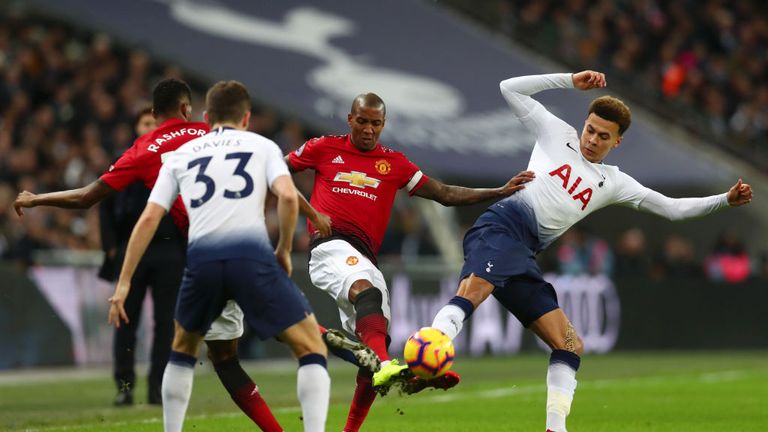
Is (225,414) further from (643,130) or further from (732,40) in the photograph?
(732,40)

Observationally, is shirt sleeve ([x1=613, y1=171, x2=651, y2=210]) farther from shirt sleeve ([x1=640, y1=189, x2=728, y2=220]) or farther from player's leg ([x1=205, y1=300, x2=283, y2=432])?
player's leg ([x1=205, y1=300, x2=283, y2=432])

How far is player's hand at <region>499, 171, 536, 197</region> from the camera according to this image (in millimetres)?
9516

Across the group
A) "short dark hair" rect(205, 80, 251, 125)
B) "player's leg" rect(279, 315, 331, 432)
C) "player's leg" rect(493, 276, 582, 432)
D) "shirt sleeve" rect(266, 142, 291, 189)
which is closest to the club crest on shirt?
"player's leg" rect(493, 276, 582, 432)

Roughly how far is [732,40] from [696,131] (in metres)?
4.23

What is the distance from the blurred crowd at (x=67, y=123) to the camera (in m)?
18.8

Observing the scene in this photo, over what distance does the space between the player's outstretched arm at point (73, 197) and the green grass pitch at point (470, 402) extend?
1.92m

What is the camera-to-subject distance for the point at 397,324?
2072 cm

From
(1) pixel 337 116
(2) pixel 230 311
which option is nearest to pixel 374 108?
(2) pixel 230 311

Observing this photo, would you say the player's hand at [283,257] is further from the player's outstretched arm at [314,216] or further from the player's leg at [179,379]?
the player's leg at [179,379]

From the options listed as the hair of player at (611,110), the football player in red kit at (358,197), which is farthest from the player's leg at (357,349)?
the hair of player at (611,110)

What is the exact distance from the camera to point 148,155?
29.5ft

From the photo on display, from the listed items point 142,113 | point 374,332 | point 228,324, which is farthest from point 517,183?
point 142,113

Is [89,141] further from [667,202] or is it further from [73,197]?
[667,202]

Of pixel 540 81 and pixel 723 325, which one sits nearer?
pixel 540 81
